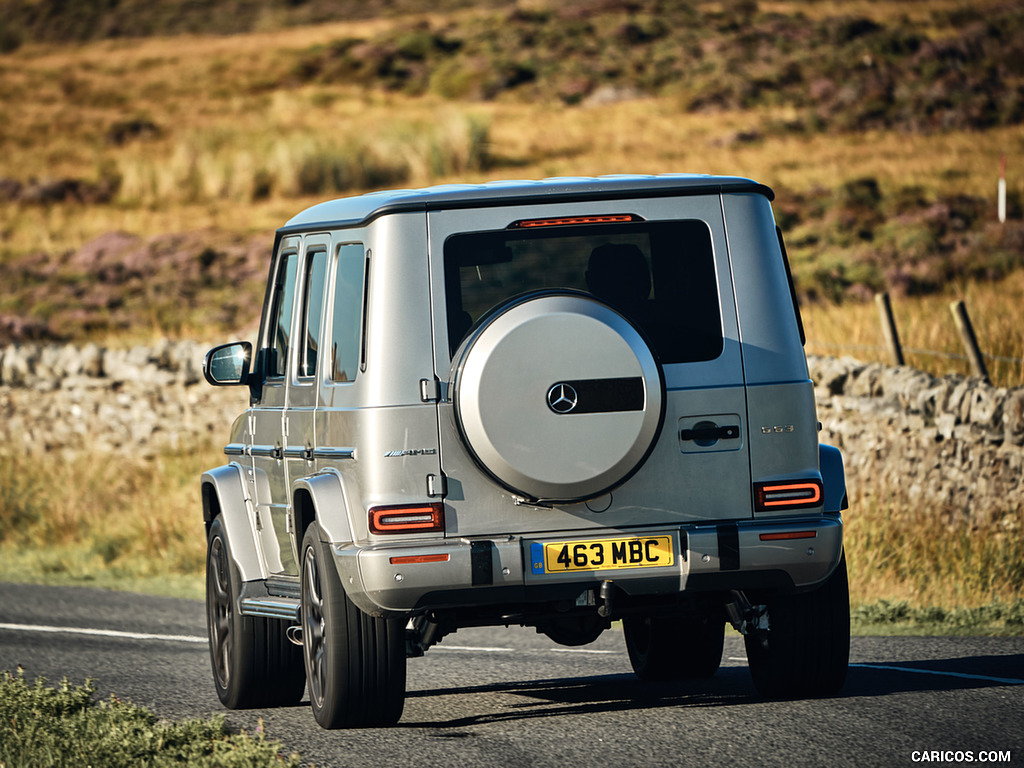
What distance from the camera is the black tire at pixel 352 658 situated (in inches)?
267

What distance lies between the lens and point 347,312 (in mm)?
7102

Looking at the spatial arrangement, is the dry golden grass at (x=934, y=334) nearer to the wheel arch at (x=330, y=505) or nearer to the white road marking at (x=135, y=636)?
the white road marking at (x=135, y=636)

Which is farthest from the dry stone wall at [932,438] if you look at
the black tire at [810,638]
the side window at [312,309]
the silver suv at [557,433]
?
the side window at [312,309]

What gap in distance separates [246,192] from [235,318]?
13.7 meters

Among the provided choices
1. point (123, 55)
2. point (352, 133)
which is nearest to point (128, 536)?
point (352, 133)

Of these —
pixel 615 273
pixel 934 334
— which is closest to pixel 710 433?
pixel 615 273

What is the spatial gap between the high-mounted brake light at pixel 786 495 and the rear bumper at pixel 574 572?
7cm

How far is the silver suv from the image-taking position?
6.46 meters

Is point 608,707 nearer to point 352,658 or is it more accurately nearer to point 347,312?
point 352,658

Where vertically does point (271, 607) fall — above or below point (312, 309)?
below

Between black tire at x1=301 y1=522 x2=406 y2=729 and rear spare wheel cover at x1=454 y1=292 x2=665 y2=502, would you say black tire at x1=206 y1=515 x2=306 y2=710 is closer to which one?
black tire at x1=301 y1=522 x2=406 y2=729

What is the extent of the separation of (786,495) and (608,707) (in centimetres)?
154

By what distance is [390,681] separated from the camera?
22.6 ft

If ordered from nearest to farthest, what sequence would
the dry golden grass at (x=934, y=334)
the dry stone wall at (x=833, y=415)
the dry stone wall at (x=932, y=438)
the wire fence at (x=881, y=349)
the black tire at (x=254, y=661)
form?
the black tire at (x=254, y=661), the dry stone wall at (x=932, y=438), the dry stone wall at (x=833, y=415), the wire fence at (x=881, y=349), the dry golden grass at (x=934, y=334)
